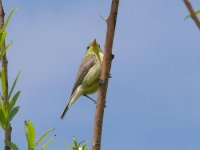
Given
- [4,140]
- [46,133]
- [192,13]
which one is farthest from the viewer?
[46,133]

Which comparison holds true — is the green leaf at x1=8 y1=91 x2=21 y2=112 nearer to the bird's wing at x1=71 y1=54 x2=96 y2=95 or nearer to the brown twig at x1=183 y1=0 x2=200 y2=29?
the brown twig at x1=183 y1=0 x2=200 y2=29

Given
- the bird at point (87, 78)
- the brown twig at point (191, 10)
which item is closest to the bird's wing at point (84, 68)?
the bird at point (87, 78)

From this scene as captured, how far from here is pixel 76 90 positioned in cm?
990

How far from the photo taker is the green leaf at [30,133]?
205 cm

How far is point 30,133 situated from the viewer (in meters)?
2.12

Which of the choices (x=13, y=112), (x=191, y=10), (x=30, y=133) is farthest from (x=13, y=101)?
(x=191, y=10)

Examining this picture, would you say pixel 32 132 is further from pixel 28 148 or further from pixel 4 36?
pixel 4 36

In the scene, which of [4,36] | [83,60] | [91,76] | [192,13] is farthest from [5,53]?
[83,60]

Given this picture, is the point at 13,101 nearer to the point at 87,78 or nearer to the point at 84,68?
the point at 87,78

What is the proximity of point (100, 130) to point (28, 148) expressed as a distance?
47 cm

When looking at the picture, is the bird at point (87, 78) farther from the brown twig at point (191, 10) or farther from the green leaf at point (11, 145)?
the brown twig at point (191, 10)

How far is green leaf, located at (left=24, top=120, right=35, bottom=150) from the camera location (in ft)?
6.74

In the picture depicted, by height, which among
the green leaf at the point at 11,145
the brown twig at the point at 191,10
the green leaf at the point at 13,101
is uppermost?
the green leaf at the point at 13,101

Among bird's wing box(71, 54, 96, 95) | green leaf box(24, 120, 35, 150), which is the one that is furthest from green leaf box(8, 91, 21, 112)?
bird's wing box(71, 54, 96, 95)
